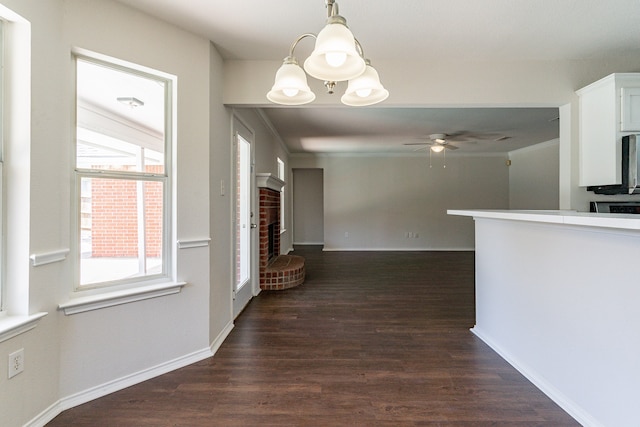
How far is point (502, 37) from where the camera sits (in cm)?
226

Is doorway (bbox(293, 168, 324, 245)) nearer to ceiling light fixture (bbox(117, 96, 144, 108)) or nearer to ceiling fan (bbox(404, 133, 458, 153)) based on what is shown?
ceiling fan (bbox(404, 133, 458, 153))

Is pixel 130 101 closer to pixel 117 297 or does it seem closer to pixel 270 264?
pixel 117 297

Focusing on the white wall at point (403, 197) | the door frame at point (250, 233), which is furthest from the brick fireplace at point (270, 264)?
the white wall at point (403, 197)

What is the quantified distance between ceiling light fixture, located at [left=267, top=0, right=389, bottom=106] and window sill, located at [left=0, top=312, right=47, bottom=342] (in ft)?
5.44

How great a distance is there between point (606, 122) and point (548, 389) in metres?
2.18

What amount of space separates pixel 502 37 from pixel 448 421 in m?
2.65

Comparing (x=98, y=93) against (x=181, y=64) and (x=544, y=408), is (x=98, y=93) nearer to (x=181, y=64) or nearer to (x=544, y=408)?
(x=181, y=64)

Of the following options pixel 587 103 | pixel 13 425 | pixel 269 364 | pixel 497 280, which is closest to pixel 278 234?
pixel 269 364

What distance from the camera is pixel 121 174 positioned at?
1.96 metres

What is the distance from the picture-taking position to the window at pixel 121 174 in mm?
1837

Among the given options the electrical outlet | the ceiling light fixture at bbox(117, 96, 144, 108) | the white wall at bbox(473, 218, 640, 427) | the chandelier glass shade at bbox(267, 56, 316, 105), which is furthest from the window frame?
the white wall at bbox(473, 218, 640, 427)

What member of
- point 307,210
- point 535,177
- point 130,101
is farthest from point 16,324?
point 535,177

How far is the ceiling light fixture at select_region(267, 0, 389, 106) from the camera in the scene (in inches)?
44.4

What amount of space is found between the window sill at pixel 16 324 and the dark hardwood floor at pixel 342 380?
583 millimetres
